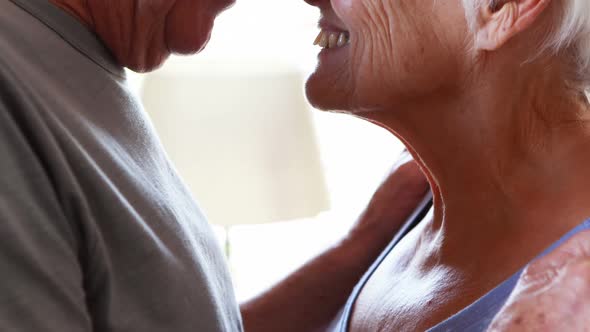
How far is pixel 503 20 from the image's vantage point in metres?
0.99

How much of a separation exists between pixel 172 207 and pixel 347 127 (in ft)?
6.77

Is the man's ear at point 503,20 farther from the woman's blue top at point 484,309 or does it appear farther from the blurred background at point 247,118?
the blurred background at point 247,118

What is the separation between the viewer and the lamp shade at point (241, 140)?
2195 millimetres

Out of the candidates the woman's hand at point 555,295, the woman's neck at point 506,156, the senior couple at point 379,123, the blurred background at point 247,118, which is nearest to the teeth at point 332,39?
the senior couple at point 379,123

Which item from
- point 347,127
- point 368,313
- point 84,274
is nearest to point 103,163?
point 84,274

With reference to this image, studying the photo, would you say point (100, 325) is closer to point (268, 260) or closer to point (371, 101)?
point (371, 101)

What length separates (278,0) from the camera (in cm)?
231

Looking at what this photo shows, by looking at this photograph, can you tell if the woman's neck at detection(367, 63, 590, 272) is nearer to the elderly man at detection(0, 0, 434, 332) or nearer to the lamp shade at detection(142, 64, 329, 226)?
the elderly man at detection(0, 0, 434, 332)

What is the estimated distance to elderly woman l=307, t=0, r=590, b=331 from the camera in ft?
3.19

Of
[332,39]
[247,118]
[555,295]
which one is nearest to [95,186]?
[555,295]

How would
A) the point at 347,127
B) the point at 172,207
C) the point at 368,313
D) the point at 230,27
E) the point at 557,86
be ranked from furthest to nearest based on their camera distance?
the point at 347,127
the point at 230,27
the point at 368,313
the point at 557,86
the point at 172,207

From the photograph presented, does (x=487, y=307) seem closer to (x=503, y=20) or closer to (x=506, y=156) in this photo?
(x=506, y=156)

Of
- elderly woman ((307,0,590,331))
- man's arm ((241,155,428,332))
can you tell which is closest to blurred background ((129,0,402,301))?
man's arm ((241,155,428,332))

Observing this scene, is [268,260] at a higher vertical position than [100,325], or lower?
lower
